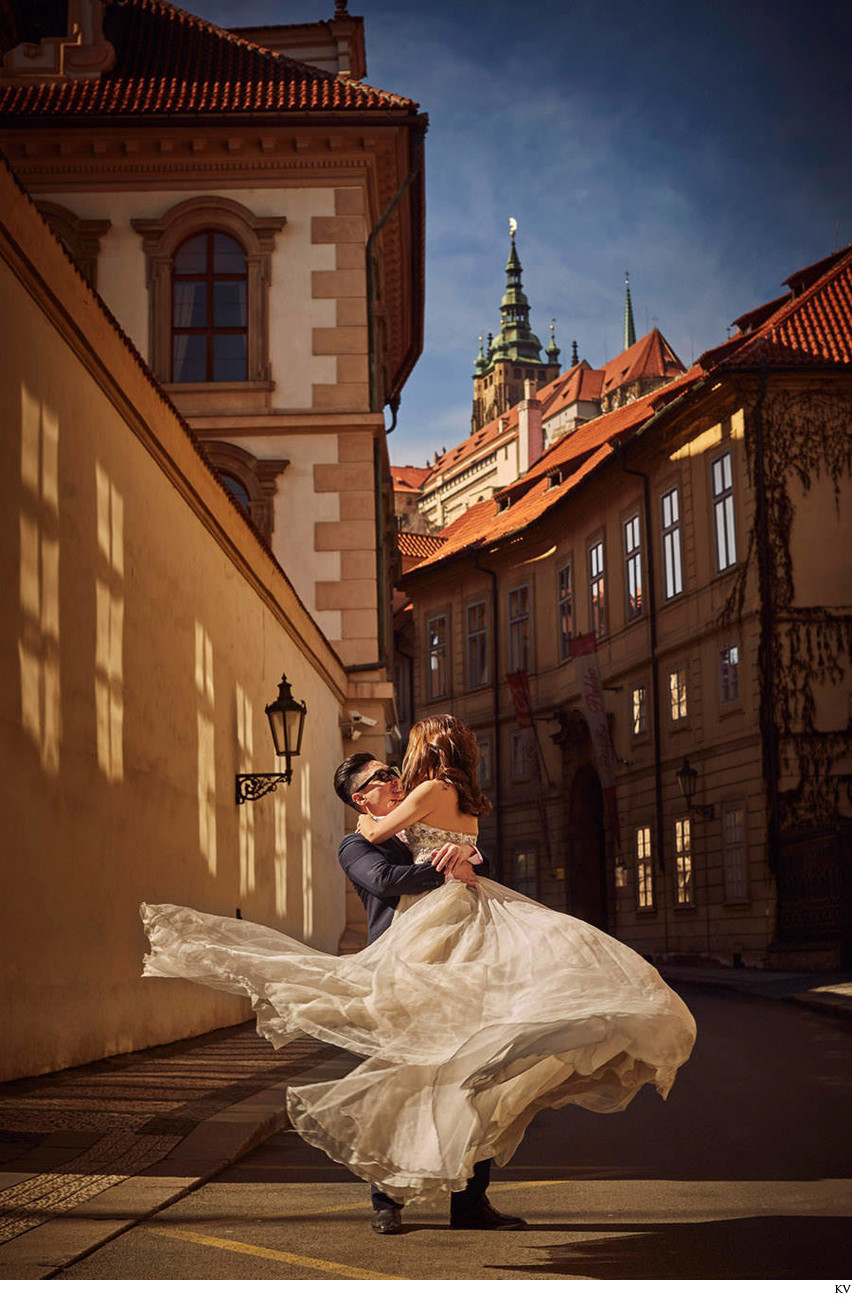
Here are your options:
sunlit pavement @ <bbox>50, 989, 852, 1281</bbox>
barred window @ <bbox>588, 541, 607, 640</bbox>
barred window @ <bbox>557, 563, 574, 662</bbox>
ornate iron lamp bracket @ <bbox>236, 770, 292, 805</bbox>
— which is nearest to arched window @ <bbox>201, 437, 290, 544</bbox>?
ornate iron lamp bracket @ <bbox>236, 770, 292, 805</bbox>

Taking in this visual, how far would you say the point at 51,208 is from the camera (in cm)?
2425

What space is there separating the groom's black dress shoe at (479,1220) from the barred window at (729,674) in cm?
2561

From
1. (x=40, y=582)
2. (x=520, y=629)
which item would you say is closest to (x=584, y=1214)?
(x=40, y=582)

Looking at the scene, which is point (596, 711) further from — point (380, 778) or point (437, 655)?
point (380, 778)

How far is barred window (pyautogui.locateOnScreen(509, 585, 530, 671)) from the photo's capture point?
43.4 metres

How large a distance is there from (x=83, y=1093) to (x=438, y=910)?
3.13 metres

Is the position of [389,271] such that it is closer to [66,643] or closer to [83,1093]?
[66,643]

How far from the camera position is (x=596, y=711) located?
35.0m

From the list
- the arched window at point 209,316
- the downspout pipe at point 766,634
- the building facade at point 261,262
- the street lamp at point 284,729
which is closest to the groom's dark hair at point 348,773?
the street lamp at point 284,729

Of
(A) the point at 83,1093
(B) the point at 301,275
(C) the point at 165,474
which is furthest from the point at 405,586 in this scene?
(A) the point at 83,1093

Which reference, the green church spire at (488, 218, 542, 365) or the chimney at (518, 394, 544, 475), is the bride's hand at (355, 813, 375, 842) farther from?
the green church spire at (488, 218, 542, 365)

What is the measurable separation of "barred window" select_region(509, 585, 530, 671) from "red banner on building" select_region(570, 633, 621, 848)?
7531mm

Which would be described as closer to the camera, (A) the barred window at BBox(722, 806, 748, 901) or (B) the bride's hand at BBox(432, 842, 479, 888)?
(B) the bride's hand at BBox(432, 842, 479, 888)

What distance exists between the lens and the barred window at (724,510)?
30.8 meters
